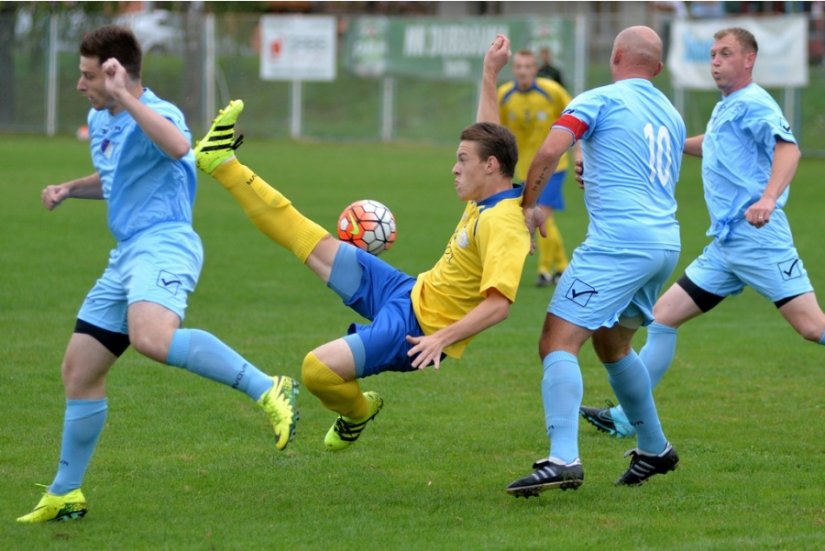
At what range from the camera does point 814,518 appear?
568 cm

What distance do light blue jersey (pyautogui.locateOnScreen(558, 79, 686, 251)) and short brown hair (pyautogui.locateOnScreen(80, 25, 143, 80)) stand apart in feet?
6.11

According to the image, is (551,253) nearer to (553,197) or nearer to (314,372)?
(553,197)

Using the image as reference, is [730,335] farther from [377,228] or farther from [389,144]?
[389,144]

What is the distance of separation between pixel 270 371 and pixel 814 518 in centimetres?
414

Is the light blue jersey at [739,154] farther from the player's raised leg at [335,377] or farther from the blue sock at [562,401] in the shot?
the player's raised leg at [335,377]

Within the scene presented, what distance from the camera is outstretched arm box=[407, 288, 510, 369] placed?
5.62 meters

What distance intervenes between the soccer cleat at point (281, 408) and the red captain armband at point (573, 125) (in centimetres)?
160

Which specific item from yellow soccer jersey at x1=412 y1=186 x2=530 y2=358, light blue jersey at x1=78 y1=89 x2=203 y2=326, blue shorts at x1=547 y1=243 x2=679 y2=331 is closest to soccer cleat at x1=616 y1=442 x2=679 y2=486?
blue shorts at x1=547 y1=243 x2=679 y2=331

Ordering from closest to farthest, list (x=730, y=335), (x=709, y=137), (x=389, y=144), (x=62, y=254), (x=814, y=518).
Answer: (x=814, y=518) → (x=709, y=137) → (x=730, y=335) → (x=62, y=254) → (x=389, y=144)

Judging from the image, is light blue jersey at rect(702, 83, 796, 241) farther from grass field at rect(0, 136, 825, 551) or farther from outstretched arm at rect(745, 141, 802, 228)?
grass field at rect(0, 136, 825, 551)

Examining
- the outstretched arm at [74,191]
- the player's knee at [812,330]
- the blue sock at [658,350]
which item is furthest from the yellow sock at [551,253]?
the outstretched arm at [74,191]

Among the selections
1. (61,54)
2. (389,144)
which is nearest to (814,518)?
(389,144)

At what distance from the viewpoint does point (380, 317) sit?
19.5 feet

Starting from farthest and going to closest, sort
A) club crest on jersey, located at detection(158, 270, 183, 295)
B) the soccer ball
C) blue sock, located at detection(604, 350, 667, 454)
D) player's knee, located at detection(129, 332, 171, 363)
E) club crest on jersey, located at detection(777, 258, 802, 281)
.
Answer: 1. club crest on jersey, located at detection(777, 258, 802, 281)
2. the soccer ball
3. blue sock, located at detection(604, 350, 667, 454)
4. club crest on jersey, located at detection(158, 270, 183, 295)
5. player's knee, located at detection(129, 332, 171, 363)
